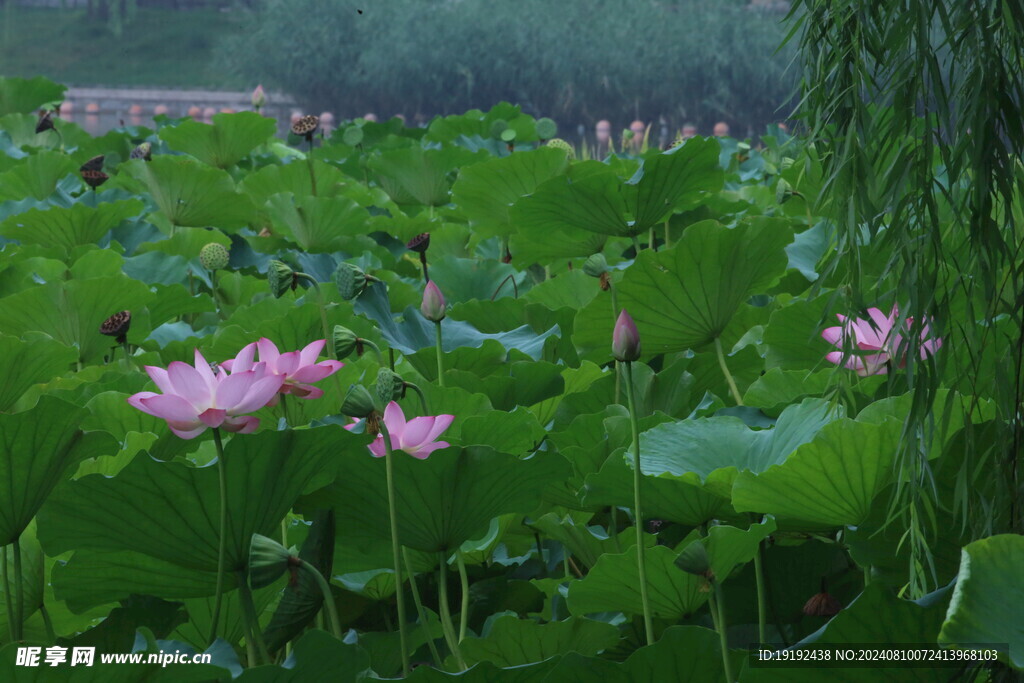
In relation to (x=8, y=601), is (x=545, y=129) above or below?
below

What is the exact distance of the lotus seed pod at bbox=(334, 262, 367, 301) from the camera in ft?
3.23

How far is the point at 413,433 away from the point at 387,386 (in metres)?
0.04

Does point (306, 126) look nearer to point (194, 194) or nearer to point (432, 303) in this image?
point (194, 194)

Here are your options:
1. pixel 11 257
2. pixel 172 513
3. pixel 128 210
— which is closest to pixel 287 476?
pixel 172 513

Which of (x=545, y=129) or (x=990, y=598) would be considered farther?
(x=545, y=129)

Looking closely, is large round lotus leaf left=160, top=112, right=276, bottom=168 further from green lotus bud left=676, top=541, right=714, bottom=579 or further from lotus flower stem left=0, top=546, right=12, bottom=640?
green lotus bud left=676, top=541, right=714, bottom=579

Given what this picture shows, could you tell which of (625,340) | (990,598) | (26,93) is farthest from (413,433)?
(26,93)

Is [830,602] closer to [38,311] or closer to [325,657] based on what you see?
[325,657]

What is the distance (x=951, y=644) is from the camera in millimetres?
455

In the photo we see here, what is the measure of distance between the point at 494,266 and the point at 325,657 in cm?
87

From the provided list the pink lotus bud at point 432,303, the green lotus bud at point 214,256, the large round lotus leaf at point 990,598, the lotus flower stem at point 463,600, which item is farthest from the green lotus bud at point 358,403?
the green lotus bud at point 214,256

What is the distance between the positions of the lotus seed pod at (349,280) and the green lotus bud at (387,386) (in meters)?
0.27

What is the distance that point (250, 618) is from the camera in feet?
2.11

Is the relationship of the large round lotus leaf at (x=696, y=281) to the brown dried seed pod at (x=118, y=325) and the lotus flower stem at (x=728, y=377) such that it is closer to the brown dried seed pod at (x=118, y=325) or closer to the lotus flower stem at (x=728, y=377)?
the lotus flower stem at (x=728, y=377)
